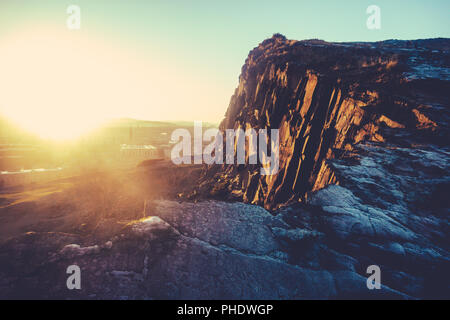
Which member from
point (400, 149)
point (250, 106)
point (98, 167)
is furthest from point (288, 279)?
point (98, 167)

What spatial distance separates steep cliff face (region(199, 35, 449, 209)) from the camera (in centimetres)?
897

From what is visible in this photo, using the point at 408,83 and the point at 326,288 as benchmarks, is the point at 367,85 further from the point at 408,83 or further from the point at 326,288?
the point at 326,288

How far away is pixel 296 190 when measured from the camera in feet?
39.8

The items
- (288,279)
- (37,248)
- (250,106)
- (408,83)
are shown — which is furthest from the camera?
(250,106)

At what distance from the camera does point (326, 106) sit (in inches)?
480

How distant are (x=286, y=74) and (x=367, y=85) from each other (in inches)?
259

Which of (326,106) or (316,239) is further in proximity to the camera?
(326,106)
